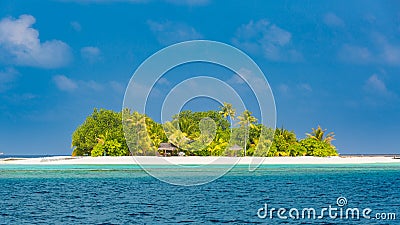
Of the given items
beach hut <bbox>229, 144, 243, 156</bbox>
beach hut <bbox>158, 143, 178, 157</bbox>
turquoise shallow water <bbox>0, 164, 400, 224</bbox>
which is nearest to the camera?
turquoise shallow water <bbox>0, 164, 400, 224</bbox>

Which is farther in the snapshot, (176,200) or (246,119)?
(246,119)

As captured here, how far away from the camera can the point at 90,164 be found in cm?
6812

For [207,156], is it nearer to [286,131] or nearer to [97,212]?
[286,131]

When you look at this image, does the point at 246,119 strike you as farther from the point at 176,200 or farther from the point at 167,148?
the point at 176,200

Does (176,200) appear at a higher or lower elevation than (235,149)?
lower

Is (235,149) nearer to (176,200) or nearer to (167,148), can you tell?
(167,148)

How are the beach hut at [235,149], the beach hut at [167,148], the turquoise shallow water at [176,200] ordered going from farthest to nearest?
the beach hut at [167,148] → the beach hut at [235,149] → the turquoise shallow water at [176,200]

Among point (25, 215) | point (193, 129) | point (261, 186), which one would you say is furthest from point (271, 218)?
point (193, 129)

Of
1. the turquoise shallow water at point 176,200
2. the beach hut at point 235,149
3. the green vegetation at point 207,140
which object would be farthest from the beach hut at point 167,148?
the turquoise shallow water at point 176,200

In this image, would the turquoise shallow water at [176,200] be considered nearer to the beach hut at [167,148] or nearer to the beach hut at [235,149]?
the beach hut at [235,149]

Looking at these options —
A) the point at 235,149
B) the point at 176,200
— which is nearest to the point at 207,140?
the point at 235,149

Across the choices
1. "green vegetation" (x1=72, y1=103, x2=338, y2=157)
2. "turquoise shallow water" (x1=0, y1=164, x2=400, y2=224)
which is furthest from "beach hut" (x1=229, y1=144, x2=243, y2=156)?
"turquoise shallow water" (x1=0, y1=164, x2=400, y2=224)

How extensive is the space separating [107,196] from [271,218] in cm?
1175

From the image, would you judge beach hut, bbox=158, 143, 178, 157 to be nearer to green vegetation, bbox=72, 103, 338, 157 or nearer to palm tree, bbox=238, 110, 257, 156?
green vegetation, bbox=72, 103, 338, 157
